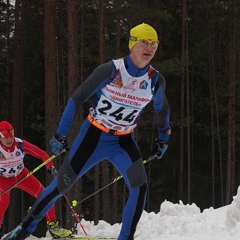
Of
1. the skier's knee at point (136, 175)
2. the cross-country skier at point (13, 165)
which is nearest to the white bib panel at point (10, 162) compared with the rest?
the cross-country skier at point (13, 165)

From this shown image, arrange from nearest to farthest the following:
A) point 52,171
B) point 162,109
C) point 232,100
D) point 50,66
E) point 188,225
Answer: point 162,109 → point 188,225 → point 52,171 → point 50,66 → point 232,100

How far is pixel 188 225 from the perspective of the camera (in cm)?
573

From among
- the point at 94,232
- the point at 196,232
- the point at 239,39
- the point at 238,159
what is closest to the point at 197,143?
the point at 238,159

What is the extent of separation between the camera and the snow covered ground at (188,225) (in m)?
5.12

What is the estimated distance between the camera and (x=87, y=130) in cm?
440

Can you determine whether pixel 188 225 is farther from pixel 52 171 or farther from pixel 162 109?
pixel 52 171

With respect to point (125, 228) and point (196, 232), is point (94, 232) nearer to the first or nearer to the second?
point (196, 232)

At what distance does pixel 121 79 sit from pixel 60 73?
1613cm

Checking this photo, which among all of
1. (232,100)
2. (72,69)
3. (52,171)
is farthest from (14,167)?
(232,100)

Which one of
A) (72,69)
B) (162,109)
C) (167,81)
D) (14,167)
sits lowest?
(14,167)

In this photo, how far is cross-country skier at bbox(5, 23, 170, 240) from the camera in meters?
4.12

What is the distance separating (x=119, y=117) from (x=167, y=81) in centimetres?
1922

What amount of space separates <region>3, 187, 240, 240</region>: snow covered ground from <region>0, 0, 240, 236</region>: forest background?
10.4 metres

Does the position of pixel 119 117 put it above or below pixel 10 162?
above
